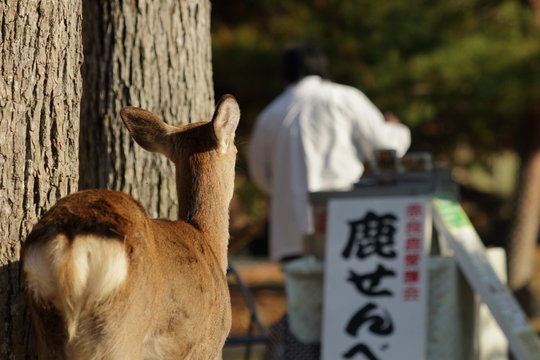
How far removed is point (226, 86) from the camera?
1076 centimetres

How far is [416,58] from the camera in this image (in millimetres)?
10203

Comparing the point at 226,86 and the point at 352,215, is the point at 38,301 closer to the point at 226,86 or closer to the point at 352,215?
the point at 352,215

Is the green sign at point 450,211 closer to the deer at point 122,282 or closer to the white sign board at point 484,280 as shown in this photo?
the white sign board at point 484,280

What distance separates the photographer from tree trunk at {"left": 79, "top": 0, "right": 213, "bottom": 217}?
4605mm

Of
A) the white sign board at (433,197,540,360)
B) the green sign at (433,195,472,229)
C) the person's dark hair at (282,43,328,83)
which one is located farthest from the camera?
the person's dark hair at (282,43,328,83)

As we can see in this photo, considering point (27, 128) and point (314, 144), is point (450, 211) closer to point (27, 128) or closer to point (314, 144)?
point (314, 144)

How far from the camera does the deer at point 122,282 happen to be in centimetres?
277

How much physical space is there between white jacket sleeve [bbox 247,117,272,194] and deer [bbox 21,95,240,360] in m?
3.52

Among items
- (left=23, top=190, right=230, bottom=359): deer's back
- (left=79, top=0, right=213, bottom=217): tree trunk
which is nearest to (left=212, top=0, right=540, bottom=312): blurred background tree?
(left=79, top=0, right=213, bottom=217): tree trunk

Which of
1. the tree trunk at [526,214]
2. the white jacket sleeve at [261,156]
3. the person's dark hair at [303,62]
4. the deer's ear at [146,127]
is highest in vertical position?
the person's dark hair at [303,62]

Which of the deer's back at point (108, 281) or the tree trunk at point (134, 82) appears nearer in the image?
the deer's back at point (108, 281)

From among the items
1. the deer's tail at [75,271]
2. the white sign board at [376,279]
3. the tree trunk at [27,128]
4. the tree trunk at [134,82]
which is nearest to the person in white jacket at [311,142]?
the white sign board at [376,279]

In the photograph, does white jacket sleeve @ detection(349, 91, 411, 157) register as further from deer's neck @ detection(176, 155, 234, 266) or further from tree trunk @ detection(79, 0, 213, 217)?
deer's neck @ detection(176, 155, 234, 266)

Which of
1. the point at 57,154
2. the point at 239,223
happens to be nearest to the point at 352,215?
the point at 57,154
